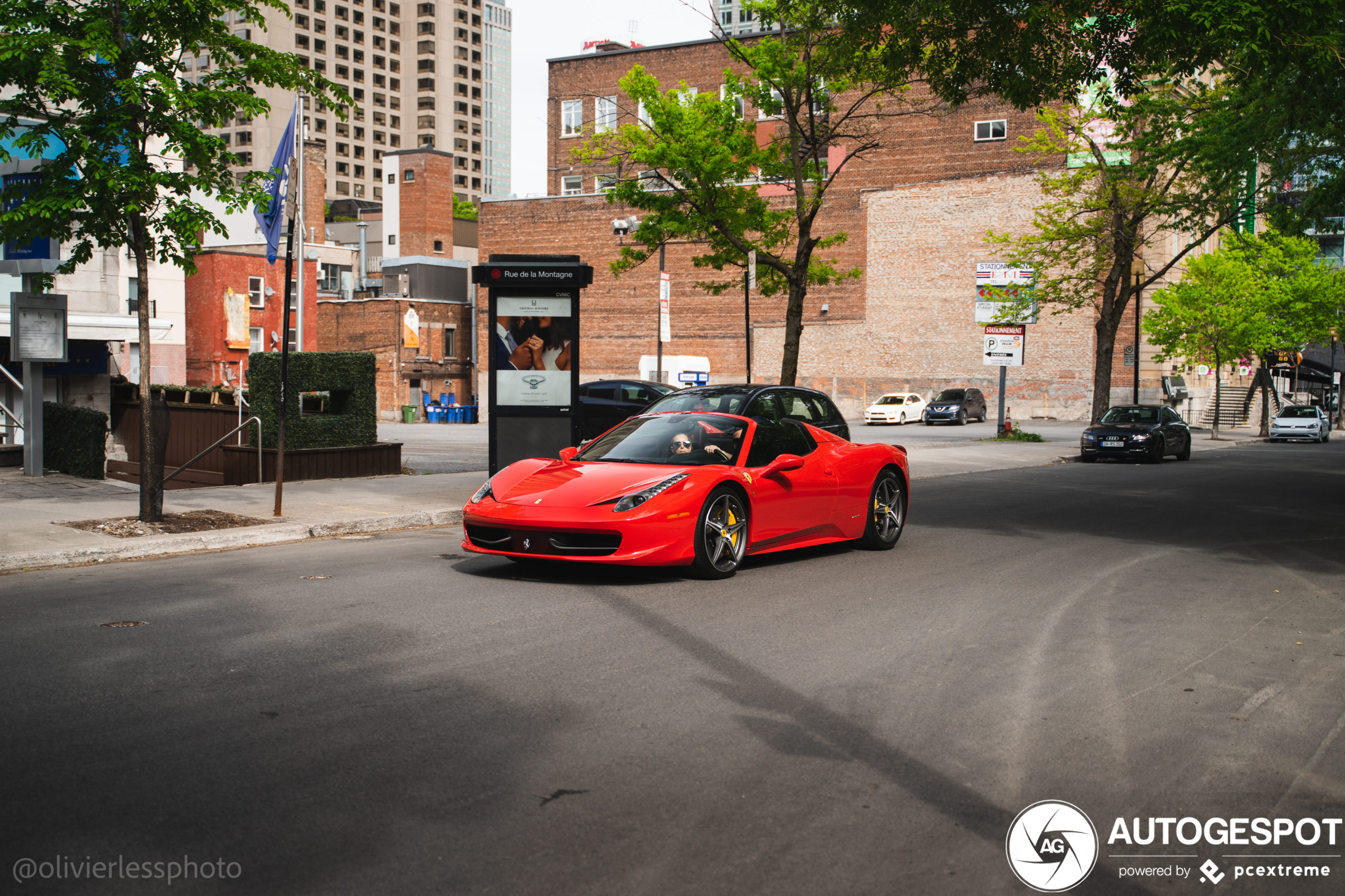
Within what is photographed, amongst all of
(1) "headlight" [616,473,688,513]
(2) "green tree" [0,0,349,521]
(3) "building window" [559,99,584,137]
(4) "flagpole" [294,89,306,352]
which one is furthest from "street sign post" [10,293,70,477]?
(3) "building window" [559,99,584,137]

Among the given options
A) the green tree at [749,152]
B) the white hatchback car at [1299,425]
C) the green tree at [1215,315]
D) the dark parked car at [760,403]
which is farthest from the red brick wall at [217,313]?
the white hatchback car at [1299,425]

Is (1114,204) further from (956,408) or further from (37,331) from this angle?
(37,331)

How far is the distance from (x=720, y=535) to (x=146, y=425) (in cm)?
625

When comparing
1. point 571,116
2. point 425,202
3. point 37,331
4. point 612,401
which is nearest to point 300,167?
point 612,401

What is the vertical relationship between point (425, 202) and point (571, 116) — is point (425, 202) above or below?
below

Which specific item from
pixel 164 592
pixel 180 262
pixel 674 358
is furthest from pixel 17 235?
pixel 674 358

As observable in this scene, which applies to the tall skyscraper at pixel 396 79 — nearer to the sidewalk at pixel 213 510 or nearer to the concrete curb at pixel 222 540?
the sidewalk at pixel 213 510

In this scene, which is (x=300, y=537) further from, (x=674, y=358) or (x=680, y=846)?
(x=674, y=358)

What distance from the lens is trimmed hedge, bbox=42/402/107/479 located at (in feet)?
55.0

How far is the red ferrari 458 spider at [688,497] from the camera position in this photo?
8.50 meters

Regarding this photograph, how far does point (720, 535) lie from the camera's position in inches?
356

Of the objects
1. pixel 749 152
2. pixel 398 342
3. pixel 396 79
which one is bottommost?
pixel 398 342

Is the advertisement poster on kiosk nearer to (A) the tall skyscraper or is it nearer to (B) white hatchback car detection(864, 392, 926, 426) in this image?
(B) white hatchback car detection(864, 392, 926, 426)

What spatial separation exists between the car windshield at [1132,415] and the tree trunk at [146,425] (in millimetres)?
23934
